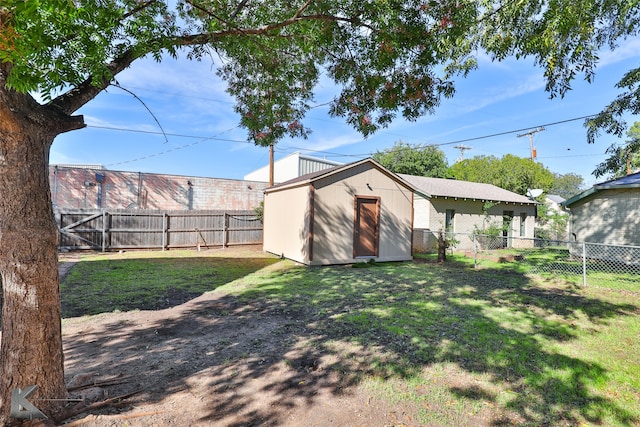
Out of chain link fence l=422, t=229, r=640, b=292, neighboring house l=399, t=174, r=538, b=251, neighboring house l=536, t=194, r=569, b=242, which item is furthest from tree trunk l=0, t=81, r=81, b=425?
neighboring house l=536, t=194, r=569, b=242

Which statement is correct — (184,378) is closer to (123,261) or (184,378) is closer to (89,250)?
(123,261)

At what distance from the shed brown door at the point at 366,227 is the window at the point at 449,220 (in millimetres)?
5945

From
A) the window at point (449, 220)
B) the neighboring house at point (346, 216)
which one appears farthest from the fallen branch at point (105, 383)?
the window at point (449, 220)

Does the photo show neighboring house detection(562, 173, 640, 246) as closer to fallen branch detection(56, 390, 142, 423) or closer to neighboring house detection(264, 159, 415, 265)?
neighboring house detection(264, 159, 415, 265)

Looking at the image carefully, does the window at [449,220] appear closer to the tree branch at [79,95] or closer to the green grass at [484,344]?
the green grass at [484,344]

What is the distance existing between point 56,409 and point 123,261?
31.6ft

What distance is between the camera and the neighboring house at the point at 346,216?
994 centimetres

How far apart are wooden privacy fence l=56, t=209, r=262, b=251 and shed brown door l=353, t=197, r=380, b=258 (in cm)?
747

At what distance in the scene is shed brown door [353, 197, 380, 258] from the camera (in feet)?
34.8

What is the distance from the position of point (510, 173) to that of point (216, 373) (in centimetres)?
2662

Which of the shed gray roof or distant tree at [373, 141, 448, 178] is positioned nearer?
the shed gray roof

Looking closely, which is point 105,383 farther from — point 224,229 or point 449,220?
point 449,220

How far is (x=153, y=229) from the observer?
13867 millimetres

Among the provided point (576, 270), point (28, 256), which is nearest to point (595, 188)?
point (576, 270)
